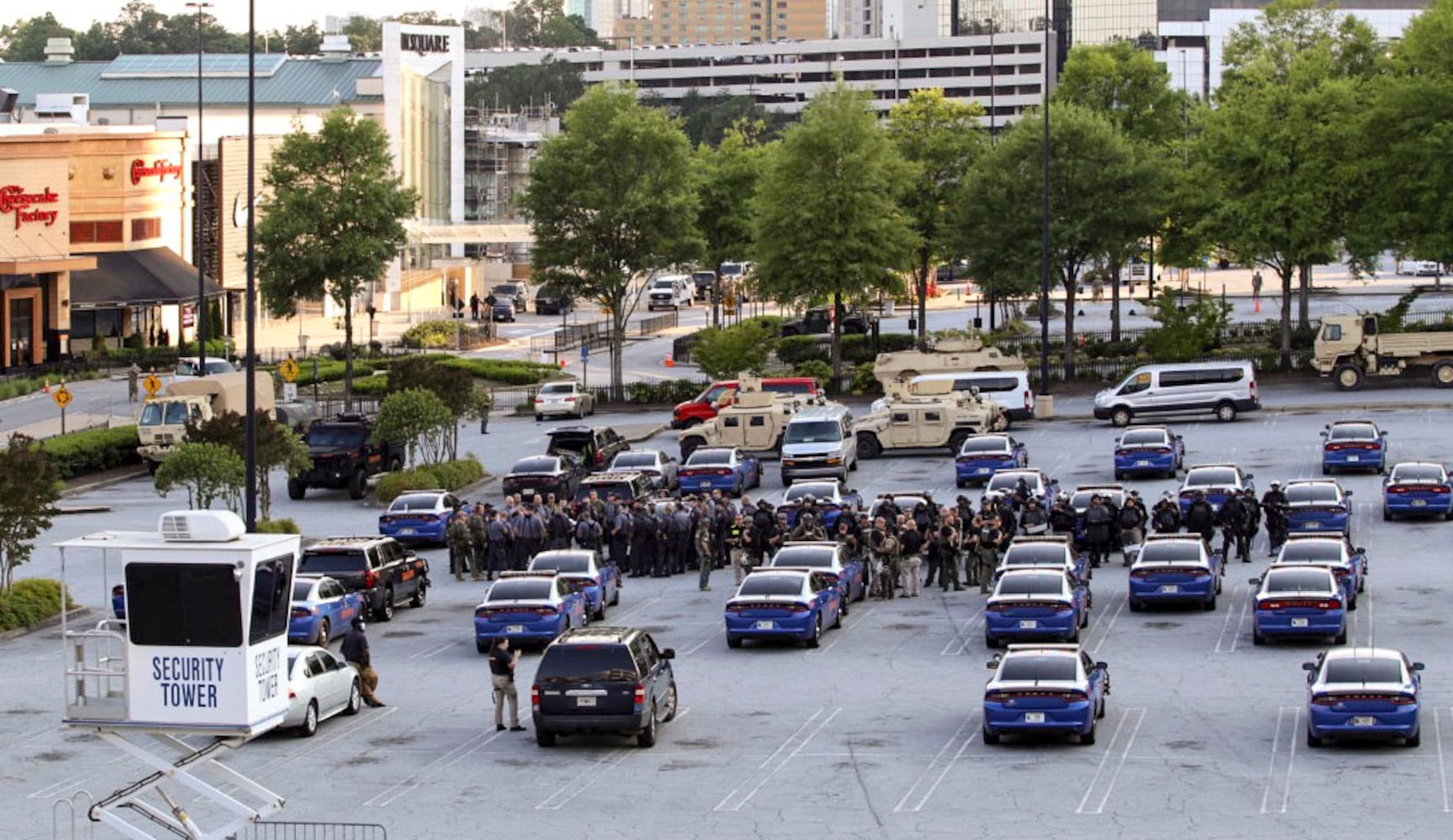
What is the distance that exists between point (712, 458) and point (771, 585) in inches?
703

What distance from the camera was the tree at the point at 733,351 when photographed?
76250mm

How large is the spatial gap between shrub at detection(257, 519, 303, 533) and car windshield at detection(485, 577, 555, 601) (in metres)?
10.9

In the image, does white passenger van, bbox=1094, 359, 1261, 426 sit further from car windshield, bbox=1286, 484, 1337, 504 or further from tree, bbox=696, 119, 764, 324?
tree, bbox=696, 119, 764, 324

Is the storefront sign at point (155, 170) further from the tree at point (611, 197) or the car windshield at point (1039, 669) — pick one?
the car windshield at point (1039, 669)

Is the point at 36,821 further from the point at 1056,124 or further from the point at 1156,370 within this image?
the point at 1056,124

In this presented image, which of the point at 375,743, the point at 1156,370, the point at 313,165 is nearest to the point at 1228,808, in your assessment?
the point at 375,743

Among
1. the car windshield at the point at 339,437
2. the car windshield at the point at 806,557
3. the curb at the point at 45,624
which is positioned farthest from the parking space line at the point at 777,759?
the car windshield at the point at 339,437

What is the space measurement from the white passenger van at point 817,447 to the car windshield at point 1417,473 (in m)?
13.9

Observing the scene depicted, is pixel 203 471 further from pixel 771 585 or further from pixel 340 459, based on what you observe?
pixel 771 585

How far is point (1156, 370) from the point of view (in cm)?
6431

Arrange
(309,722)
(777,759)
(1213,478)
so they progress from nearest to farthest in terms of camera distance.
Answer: (777,759) → (309,722) → (1213,478)

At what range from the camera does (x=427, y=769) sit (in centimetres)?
2897

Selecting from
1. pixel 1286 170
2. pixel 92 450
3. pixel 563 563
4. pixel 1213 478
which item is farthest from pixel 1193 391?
pixel 92 450

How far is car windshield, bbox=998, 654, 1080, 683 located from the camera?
29.3 meters
